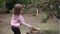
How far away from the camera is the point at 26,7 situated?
13.8 meters

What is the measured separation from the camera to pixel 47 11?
1241 centimetres

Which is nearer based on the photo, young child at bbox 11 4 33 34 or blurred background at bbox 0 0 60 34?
young child at bbox 11 4 33 34

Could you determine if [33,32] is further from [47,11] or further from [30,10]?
[30,10]

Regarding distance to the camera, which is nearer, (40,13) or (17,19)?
(17,19)

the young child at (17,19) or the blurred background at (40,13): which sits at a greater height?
the young child at (17,19)

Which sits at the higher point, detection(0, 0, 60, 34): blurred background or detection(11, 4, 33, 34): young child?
detection(11, 4, 33, 34): young child

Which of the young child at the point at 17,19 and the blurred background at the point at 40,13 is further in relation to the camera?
the blurred background at the point at 40,13

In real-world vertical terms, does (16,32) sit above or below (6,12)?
above

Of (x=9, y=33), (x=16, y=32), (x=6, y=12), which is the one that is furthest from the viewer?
(x=6, y=12)

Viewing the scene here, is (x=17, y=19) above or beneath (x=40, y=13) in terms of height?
above

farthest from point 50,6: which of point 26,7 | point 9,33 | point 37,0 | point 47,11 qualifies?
point 9,33

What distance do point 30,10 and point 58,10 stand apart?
2.55 m

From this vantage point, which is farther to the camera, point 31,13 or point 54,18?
point 31,13

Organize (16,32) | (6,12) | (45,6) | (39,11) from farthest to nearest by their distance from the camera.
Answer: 1. (6,12)
2. (39,11)
3. (45,6)
4. (16,32)
